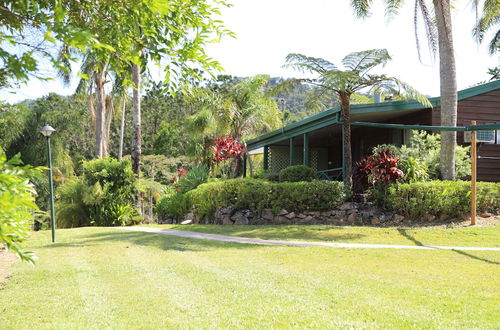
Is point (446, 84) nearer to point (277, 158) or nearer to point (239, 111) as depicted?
point (239, 111)

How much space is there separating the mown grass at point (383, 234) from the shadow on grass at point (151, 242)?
5.14ft

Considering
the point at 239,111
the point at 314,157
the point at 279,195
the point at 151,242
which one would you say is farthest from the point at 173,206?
the point at 151,242

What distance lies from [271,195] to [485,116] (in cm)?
804

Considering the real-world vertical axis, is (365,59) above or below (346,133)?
above

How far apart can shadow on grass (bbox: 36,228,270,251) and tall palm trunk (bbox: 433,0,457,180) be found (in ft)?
24.0

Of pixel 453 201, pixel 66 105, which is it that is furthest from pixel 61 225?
pixel 66 105

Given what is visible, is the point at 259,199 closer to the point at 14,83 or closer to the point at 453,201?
the point at 453,201

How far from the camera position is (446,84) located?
46.4 feet

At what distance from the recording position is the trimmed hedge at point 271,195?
46.0 feet

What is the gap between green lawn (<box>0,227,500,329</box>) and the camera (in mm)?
4500

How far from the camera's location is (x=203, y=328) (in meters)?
4.23

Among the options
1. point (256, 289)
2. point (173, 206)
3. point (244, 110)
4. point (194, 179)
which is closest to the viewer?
point (256, 289)

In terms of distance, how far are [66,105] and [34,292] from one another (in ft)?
130

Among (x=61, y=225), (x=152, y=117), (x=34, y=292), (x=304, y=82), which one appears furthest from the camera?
(x=152, y=117)
